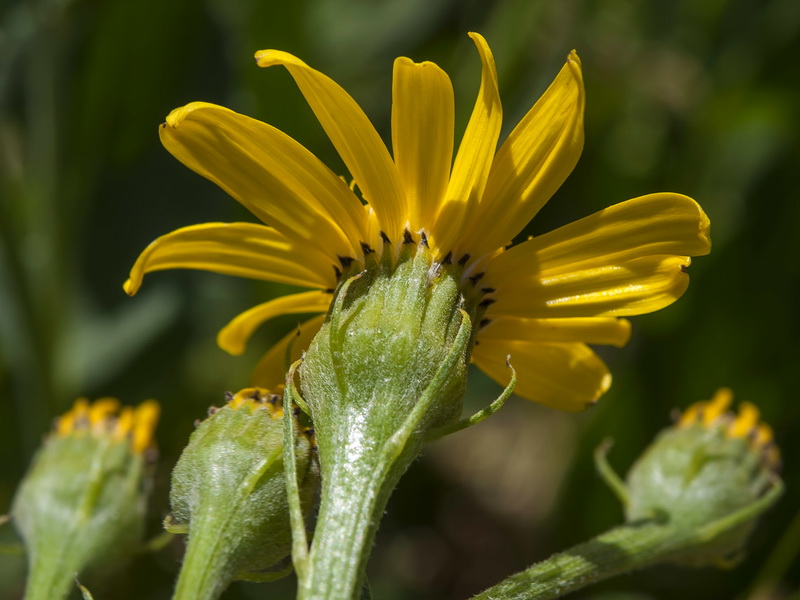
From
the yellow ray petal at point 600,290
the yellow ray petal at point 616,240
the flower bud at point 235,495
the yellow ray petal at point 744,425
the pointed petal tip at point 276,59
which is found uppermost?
the pointed petal tip at point 276,59

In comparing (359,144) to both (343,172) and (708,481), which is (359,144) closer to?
(708,481)

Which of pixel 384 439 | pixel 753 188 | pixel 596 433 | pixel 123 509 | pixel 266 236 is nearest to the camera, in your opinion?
pixel 384 439

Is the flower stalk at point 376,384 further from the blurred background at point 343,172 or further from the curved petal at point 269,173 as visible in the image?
the blurred background at point 343,172

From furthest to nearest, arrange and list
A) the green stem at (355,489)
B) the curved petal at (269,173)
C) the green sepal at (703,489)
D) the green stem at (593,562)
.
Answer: the green sepal at (703,489), the green stem at (593,562), the curved petal at (269,173), the green stem at (355,489)

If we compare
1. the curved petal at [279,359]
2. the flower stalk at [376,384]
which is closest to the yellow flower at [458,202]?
the flower stalk at [376,384]

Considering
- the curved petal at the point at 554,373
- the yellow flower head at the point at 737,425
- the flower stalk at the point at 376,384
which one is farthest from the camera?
the yellow flower head at the point at 737,425

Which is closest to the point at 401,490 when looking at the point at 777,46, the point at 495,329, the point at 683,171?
the point at 683,171

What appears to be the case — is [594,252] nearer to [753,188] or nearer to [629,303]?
[629,303]
